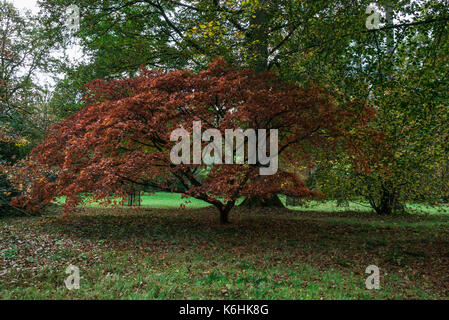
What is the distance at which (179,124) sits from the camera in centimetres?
634

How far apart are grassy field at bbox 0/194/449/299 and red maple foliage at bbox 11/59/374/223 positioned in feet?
3.39

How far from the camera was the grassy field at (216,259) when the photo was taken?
3.97 m

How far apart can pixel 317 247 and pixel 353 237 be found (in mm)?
1587

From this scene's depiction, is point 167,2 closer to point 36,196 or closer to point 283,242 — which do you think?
point 36,196

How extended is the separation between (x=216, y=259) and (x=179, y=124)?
2.85 m

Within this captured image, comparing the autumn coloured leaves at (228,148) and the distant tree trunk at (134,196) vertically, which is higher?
the autumn coloured leaves at (228,148)

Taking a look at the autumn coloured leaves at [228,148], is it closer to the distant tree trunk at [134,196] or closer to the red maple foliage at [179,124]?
the red maple foliage at [179,124]

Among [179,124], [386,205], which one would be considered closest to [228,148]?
[179,124]

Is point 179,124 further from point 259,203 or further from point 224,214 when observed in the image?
point 259,203

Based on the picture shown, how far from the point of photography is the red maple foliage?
625 centimetres

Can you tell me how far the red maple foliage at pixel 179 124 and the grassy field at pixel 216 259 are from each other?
40.7 inches

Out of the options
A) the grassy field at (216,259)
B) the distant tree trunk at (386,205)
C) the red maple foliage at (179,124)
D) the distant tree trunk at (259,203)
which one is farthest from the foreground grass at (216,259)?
the distant tree trunk at (259,203)
